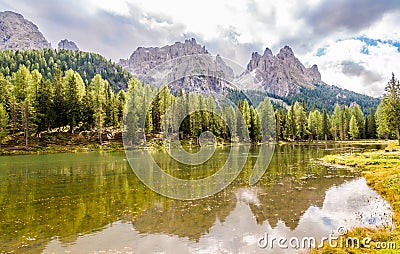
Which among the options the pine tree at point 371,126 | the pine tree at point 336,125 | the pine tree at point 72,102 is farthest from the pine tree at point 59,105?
the pine tree at point 371,126

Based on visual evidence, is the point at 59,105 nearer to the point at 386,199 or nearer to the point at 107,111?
the point at 107,111

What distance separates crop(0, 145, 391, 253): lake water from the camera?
12.3 m

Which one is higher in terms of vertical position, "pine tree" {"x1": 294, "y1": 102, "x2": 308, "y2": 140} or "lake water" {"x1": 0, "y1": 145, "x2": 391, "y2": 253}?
"pine tree" {"x1": 294, "y1": 102, "x2": 308, "y2": 140}

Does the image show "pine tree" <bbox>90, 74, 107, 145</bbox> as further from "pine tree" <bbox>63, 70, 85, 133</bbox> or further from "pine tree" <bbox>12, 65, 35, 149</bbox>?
"pine tree" <bbox>12, 65, 35, 149</bbox>

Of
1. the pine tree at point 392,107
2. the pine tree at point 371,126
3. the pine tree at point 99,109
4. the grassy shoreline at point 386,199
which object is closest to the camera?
the grassy shoreline at point 386,199

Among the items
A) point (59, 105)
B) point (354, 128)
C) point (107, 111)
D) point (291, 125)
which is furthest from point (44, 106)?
point (354, 128)

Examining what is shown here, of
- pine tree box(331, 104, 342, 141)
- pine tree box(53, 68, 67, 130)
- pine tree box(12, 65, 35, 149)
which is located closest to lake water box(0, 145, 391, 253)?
pine tree box(12, 65, 35, 149)

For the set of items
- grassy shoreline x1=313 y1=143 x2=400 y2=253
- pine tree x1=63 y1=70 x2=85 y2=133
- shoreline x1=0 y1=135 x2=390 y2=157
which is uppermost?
pine tree x1=63 y1=70 x2=85 y2=133

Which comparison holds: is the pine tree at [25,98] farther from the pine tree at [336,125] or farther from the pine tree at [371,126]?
the pine tree at [371,126]

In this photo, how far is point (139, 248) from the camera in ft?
38.6

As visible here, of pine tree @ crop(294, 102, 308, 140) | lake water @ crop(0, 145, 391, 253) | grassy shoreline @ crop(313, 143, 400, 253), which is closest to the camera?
grassy shoreline @ crop(313, 143, 400, 253)

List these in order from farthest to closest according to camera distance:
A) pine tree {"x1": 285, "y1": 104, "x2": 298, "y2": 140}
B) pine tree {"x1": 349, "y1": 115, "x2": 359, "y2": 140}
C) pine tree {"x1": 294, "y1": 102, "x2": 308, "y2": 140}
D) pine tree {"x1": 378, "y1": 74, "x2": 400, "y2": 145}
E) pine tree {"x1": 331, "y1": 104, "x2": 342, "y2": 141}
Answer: pine tree {"x1": 331, "y1": 104, "x2": 342, "y2": 141}, pine tree {"x1": 349, "y1": 115, "x2": 359, "y2": 140}, pine tree {"x1": 294, "y1": 102, "x2": 308, "y2": 140}, pine tree {"x1": 285, "y1": 104, "x2": 298, "y2": 140}, pine tree {"x1": 378, "y1": 74, "x2": 400, "y2": 145}

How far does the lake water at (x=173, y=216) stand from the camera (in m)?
12.3

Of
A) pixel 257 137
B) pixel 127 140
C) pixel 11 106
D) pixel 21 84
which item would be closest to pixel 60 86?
pixel 21 84
